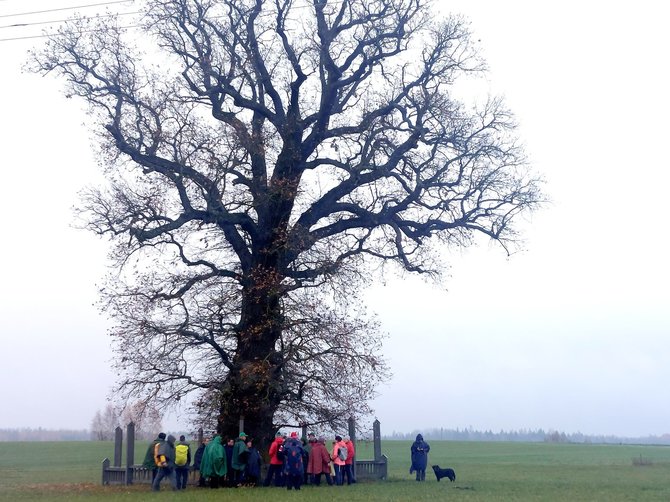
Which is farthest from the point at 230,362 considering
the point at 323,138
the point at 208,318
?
the point at 323,138

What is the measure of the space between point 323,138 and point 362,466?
1155 cm

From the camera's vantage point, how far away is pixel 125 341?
27.0 m

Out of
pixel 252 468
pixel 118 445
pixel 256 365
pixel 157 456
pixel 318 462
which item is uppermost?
pixel 256 365

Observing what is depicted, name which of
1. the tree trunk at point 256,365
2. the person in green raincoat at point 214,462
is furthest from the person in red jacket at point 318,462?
the person in green raincoat at point 214,462

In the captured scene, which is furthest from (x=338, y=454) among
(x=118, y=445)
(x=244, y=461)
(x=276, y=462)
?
(x=118, y=445)

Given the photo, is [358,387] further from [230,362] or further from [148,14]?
[148,14]

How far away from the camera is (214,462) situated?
84.8 ft

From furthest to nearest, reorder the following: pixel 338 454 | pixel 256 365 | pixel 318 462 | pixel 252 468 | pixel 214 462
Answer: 1. pixel 338 454
2. pixel 318 462
3. pixel 256 365
4. pixel 252 468
5. pixel 214 462

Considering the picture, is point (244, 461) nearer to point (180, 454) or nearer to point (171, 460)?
point (180, 454)

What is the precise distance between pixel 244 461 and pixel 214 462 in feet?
3.23

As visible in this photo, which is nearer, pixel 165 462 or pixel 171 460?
pixel 165 462

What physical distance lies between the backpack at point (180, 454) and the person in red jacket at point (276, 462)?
262 centimetres

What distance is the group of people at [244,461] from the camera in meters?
25.8

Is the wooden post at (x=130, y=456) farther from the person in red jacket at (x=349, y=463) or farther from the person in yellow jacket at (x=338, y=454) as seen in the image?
the person in red jacket at (x=349, y=463)
